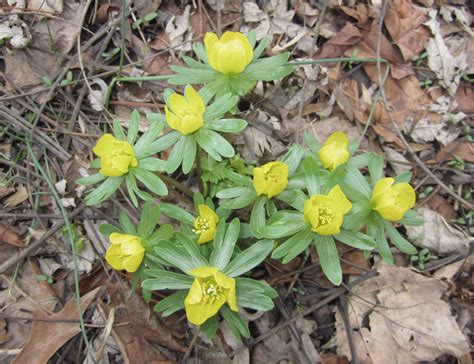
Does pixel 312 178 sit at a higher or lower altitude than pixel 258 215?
higher

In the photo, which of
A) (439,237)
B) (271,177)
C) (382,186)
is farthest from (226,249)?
(439,237)

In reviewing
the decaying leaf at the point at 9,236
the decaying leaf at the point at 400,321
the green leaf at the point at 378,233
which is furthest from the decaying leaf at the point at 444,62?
the decaying leaf at the point at 9,236

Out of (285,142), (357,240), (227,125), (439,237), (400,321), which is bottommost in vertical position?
(400,321)

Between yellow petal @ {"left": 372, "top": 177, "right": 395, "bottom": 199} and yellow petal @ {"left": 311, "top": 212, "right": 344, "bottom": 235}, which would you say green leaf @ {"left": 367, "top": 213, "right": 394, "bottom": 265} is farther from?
yellow petal @ {"left": 311, "top": 212, "right": 344, "bottom": 235}

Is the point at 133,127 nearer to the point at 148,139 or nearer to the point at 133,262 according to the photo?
the point at 148,139

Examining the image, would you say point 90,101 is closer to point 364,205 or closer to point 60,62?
point 60,62

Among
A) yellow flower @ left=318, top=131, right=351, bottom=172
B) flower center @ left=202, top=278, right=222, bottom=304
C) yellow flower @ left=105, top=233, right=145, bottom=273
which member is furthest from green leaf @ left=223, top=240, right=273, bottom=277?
yellow flower @ left=318, top=131, right=351, bottom=172
